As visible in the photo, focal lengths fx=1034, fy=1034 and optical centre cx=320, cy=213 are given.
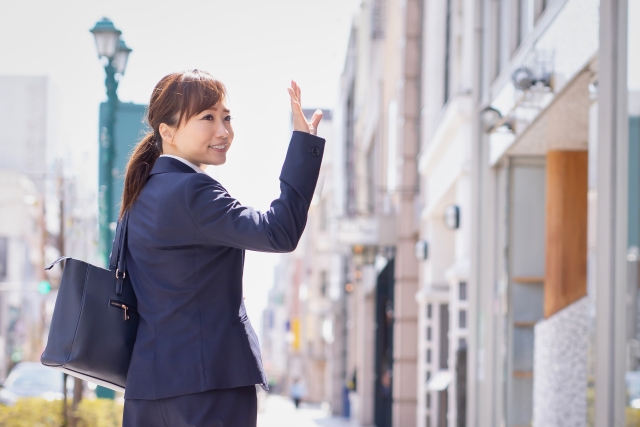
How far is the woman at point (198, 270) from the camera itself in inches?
103

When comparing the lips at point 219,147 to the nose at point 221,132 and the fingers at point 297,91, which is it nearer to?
the nose at point 221,132

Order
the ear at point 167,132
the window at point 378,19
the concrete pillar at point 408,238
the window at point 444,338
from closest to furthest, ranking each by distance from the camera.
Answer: the ear at point 167,132, the window at point 444,338, the concrete pillar at point 408,238, the window at point 378,19

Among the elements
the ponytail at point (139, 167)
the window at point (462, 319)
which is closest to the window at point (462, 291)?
the window at point (462, 319)

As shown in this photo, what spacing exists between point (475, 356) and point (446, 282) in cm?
400

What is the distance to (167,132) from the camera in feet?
9.39

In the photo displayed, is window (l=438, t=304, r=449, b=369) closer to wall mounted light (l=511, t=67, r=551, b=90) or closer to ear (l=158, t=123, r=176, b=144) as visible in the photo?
wall mounted light (l=511, t=67, r=551, b=90)

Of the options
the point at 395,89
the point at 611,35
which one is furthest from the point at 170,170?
the point at 395,89

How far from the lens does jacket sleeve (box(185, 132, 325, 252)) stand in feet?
8.52

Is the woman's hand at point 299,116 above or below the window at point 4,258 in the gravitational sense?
above

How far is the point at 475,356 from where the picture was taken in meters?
10.5

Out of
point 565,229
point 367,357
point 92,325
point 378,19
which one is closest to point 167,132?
point 92,325

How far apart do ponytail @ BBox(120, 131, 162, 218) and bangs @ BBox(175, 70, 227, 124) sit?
7.9 inches

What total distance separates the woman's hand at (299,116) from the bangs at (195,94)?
202 mm

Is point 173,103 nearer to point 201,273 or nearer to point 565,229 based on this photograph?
point 201,273
